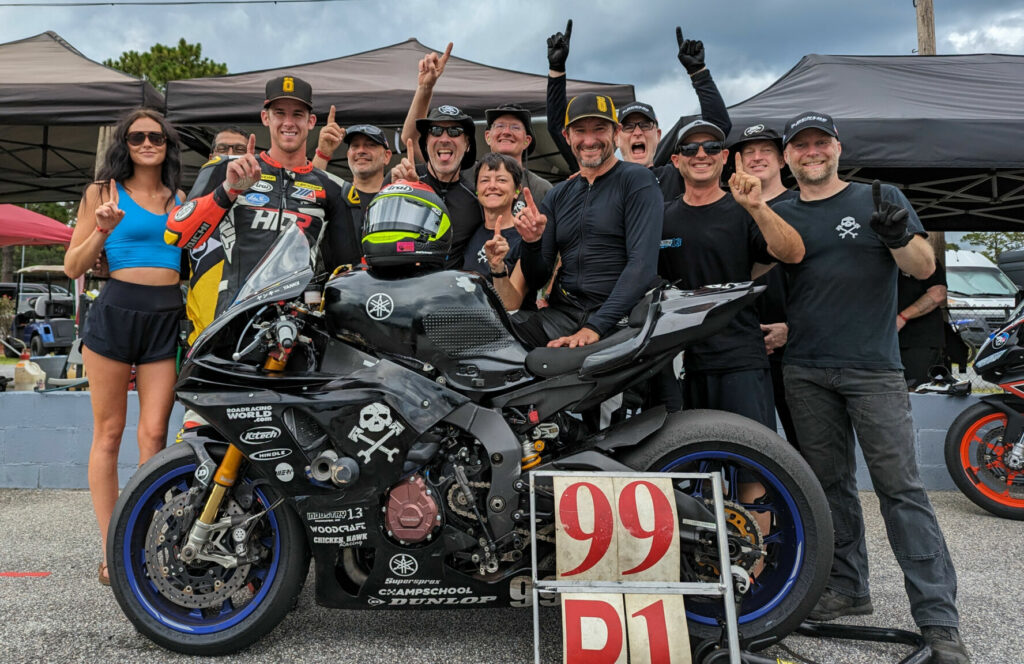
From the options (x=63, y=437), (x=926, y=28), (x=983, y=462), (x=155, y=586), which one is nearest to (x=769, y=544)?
(x=155, y=586)

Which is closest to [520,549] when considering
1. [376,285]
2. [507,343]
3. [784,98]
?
[507,343]

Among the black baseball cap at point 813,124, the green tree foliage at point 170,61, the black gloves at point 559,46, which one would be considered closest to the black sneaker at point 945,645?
the black baseball cap at point 813,124

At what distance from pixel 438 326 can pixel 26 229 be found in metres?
12.6

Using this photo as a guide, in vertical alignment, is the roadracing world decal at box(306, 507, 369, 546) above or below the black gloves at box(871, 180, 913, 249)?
below

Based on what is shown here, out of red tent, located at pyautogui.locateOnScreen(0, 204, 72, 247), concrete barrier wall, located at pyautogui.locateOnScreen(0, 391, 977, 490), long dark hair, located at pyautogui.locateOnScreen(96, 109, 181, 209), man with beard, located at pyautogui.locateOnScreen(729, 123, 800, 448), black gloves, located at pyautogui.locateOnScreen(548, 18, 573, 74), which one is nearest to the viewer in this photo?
long dark hair, located at pyautogui.locateOnScreen(96, 109, 181, 209)

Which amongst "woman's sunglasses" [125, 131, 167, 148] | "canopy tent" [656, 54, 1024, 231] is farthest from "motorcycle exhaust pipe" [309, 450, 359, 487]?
"canopy tent" [656, 54, 1024, 231]

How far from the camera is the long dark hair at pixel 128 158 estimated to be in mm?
3070

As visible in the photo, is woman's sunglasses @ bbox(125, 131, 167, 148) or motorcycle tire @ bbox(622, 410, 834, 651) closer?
motorcycle tire @ bbox(622, 410, 834, 651)

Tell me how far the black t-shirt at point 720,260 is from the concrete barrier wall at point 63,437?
257cm

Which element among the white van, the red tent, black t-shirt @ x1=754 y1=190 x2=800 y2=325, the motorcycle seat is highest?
the red tent

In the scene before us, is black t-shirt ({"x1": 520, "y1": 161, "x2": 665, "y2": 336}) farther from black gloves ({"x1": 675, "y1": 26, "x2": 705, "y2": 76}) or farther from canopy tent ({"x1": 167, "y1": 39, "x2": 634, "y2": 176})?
canopy tent ({"x1": 167, "y1": 39, "x2": 634, "y2": 176})

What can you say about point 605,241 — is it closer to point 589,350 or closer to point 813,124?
point 589,350

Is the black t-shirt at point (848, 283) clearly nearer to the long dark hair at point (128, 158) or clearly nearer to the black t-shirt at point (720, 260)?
the black t-shirt at point (720, 260)

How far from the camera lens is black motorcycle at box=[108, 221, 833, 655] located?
7.26 feet
